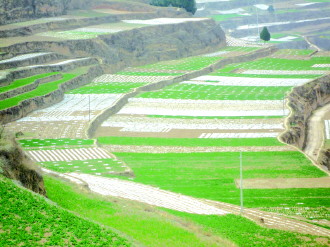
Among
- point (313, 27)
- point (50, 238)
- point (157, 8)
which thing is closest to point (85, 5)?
point (157, 8)

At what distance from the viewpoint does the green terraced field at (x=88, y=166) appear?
50719 mm

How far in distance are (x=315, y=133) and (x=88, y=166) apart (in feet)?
101

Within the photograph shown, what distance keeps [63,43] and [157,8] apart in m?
37.1

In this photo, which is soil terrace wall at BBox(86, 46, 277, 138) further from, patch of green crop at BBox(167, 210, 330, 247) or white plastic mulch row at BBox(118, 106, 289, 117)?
patch of green crop at BBox(167, 210, 330, 247)

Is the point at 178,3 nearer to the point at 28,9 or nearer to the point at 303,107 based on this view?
the point at 28,9

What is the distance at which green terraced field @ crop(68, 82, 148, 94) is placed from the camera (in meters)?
85.7

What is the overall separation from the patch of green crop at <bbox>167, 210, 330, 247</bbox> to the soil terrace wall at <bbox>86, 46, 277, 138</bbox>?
2970cm

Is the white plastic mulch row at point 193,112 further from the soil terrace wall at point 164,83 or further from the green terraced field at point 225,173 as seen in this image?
the green terraced field at point 225,173

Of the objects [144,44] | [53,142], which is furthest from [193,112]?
[144,44]

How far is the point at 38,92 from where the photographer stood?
76.9 metres

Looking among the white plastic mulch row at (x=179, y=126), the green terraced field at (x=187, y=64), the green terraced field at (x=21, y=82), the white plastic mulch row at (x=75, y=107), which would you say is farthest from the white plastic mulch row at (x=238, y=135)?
the green terraced field at (x=187, y=64)

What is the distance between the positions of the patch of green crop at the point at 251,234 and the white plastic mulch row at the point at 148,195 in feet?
9.95

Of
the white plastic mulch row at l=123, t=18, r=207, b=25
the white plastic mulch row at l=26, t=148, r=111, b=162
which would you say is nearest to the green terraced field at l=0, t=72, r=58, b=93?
the white plastic mulch row at l=26, t=148, r=111, b=162

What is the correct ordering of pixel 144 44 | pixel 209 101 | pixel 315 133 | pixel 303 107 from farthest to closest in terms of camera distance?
pixel 144 44 → pixel 209 101 → pixel 303 107 → pixel 315 133
